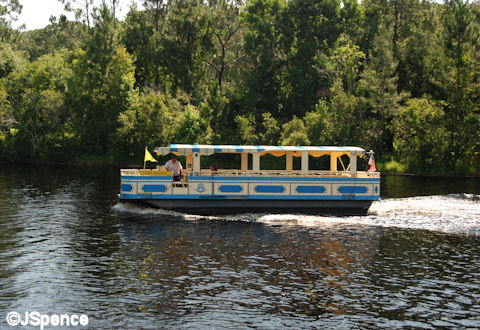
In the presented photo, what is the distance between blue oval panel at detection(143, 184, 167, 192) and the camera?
31312mm

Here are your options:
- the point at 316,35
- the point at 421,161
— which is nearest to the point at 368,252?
the point at 421,161

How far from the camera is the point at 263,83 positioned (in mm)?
78875

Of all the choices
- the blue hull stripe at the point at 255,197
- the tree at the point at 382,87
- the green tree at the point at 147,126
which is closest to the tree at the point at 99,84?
the green tree at the point at 147,126

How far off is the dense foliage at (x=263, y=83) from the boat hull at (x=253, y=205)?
1284 inches

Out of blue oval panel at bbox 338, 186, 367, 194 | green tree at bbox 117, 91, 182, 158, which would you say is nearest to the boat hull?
blue oval panel at bbox 338, 186, 367, 194

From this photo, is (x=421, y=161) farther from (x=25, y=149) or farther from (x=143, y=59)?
(x=25, y=149)

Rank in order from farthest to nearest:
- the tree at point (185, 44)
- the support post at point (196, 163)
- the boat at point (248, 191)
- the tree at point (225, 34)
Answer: the tree at point (225, 34) < the tree at point (185, 44) < the support post at point (196, 163) < the boat at point (248, 191)

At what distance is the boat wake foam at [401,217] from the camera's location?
95.1ft

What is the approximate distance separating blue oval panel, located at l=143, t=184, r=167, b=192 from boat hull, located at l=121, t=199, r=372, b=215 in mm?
673

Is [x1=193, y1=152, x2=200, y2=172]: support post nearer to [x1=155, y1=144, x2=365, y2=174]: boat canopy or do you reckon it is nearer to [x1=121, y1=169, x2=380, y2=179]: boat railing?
[x1=155, y1=144, x2=365, y2=174]: boat canopy

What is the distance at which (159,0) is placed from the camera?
89.9m

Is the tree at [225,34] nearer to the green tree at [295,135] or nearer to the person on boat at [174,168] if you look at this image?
the green tree at [295,135]

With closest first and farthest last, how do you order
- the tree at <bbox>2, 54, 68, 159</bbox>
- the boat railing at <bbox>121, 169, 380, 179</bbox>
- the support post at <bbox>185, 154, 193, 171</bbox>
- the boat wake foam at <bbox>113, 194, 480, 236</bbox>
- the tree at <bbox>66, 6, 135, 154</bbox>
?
the boat wake foam at <bbox>113, 194, 480, 236</bbox> → the boat railing at <bbox>121, 169, 380, 179</bbox> → the support post at <bbox>185, 154, 193, 171</bbox> → the tree at <bbox>2, 54, 68, 159</bbox> → the tree at <bbox>66, 6, 135, 154</bbox>

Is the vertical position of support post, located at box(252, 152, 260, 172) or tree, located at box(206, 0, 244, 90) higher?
tree, located at box(206, 0, 244, 90)
